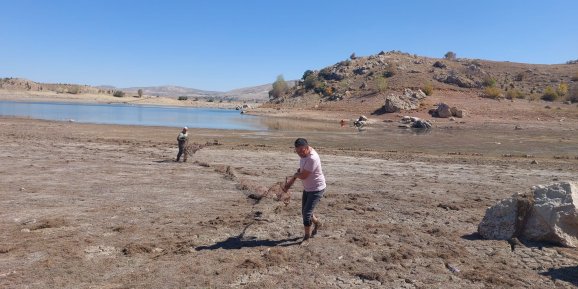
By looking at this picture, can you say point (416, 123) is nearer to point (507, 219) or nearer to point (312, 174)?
point (507, 219)

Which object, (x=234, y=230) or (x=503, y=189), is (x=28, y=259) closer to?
(x=234, y=230)

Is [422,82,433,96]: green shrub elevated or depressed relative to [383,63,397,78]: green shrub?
depressed

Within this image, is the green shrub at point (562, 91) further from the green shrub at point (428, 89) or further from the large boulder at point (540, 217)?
Answer: the large boulder at point (540, 217)

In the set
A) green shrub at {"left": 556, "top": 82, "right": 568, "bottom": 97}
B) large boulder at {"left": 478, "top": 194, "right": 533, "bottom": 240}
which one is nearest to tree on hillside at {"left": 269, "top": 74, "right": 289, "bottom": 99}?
green shrub at {"left": 556, "top": 82, "right": 568, "bottom": 97}

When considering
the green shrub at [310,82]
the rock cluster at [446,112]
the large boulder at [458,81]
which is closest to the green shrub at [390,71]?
the large boulder at [458,81]

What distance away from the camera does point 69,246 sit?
281 inches

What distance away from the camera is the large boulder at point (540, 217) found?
295 inches

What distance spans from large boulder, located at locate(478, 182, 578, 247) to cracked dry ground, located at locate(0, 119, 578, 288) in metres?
0.22

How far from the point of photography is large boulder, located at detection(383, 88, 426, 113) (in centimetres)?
5181

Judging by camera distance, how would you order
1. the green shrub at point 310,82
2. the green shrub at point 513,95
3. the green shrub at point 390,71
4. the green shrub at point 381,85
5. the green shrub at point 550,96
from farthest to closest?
the green shrub at point 310,82 → the green shrub at point 390,71 → the green shrub at point 381,85 → the green shrub at point 550,96 → the green shrub at point 513,95

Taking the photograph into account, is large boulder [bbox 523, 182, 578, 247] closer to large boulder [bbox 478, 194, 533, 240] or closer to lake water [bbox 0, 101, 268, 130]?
large boulder [bbox 478, 194, 533, 240]

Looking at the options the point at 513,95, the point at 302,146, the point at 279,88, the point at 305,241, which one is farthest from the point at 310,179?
the point at 279,88

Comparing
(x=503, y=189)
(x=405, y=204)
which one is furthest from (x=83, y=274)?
(x=503, y=189)

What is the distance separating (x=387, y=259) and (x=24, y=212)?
7.02 meters
